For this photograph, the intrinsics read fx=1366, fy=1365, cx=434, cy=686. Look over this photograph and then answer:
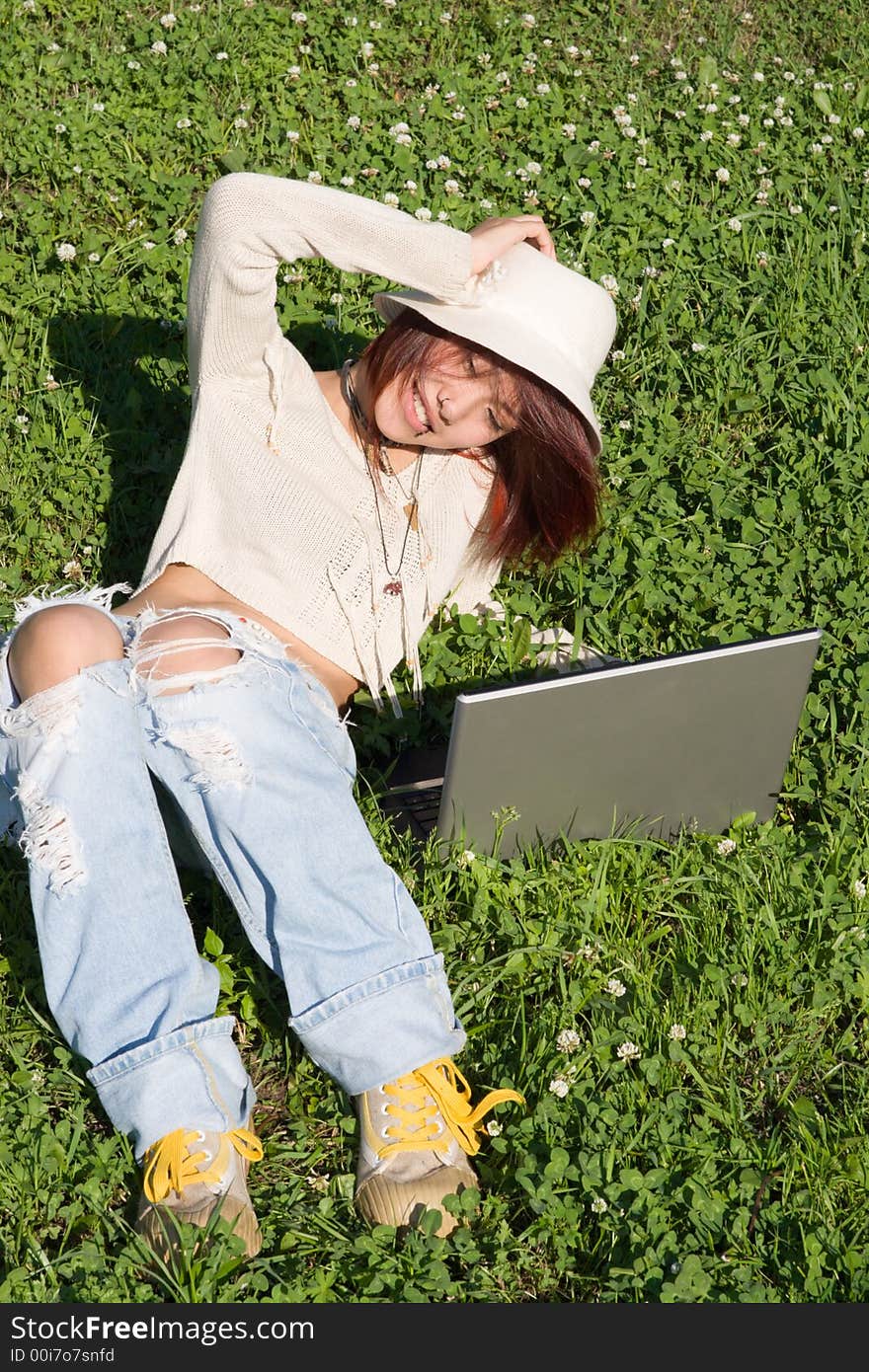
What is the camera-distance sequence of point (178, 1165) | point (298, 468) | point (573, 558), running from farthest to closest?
point (573, 558) → point (298, 468) → point (178, 1165)

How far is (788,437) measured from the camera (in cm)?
442

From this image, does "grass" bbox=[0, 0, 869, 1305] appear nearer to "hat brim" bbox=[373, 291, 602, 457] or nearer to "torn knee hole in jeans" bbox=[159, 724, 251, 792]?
"torn knee hole in jeans" bbox=[159, 724, 251, 792]

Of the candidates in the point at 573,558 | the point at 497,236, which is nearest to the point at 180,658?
the point at 497,236

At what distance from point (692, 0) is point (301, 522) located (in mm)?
4335

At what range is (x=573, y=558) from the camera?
4.06 meters

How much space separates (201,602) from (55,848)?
2.82 feet

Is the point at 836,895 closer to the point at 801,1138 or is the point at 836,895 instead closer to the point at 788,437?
the point at 801,1138

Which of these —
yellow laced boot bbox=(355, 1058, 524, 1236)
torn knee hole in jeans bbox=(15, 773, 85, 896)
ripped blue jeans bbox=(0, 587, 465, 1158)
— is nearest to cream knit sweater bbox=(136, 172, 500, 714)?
ripped blue jeans bbox=(0, 587, 465, 1158)

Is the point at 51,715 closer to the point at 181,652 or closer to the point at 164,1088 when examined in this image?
the point at 181,652

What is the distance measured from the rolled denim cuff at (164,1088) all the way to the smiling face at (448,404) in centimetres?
148

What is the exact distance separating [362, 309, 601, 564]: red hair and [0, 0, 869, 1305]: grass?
324mm

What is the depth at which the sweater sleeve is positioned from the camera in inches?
117

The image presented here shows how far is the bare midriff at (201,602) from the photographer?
3.19 meters

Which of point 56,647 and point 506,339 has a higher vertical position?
point 506,339
